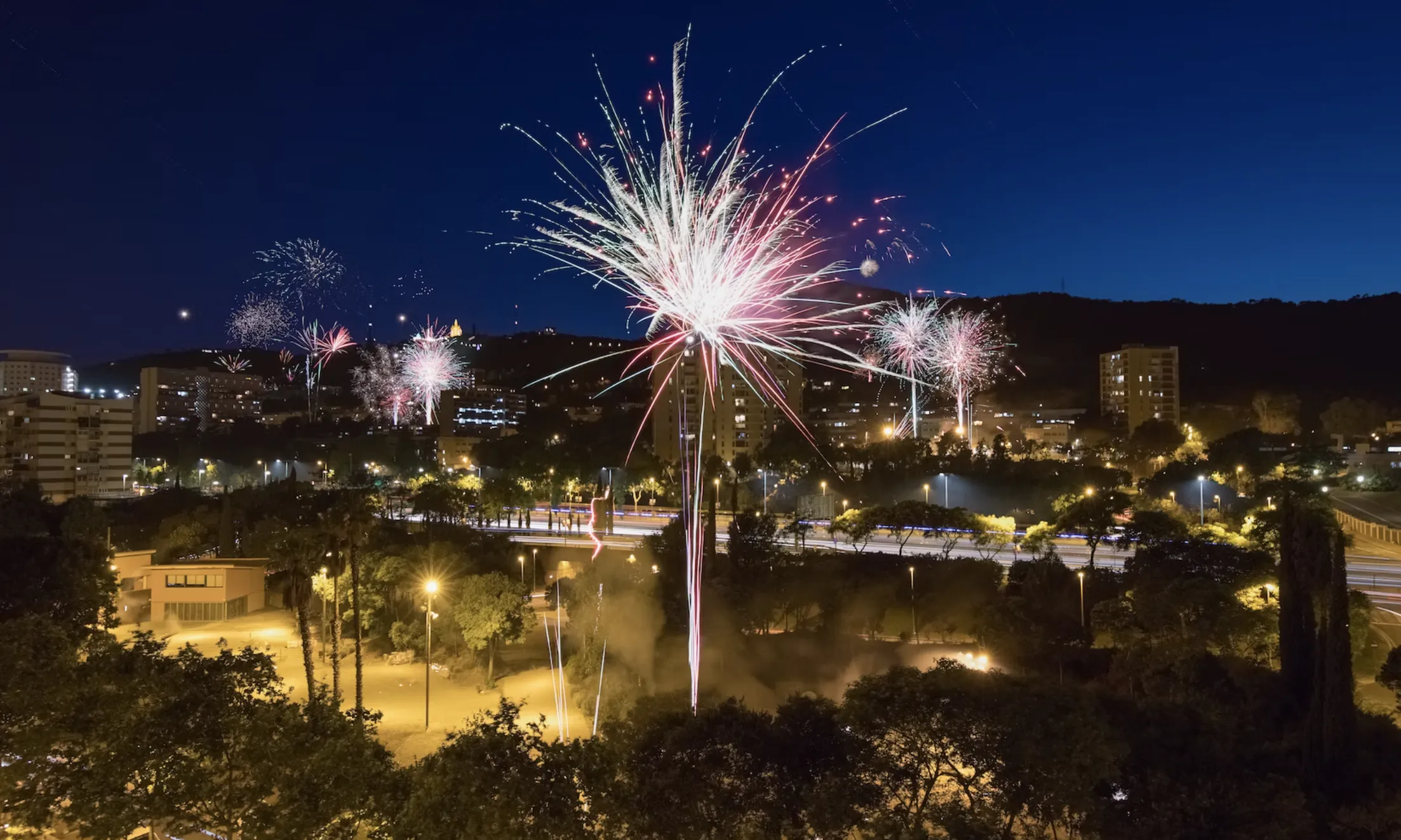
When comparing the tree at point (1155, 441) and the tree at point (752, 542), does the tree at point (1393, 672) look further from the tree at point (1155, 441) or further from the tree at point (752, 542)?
the tree at point (1155, 441)

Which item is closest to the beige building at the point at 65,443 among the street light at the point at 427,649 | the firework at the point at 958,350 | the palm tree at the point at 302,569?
the street light at the point at 427,649

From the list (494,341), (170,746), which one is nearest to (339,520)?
(170,746)

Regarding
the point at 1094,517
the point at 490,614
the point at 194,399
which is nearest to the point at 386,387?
the point at 490,614

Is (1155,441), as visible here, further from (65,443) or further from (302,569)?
(65,443)

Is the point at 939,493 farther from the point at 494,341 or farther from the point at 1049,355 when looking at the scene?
the point at 494,341

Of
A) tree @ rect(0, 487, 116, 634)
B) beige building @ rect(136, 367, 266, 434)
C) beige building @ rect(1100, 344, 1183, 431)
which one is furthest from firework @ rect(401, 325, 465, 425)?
beige building @ rect(1100, 344, 1183, 431)

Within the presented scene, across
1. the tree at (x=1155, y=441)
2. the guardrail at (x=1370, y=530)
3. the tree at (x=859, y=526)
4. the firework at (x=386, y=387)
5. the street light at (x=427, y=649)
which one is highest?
the firework at (x=386, y=387)

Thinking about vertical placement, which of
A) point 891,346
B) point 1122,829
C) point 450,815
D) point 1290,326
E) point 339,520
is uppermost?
point 1290,326
